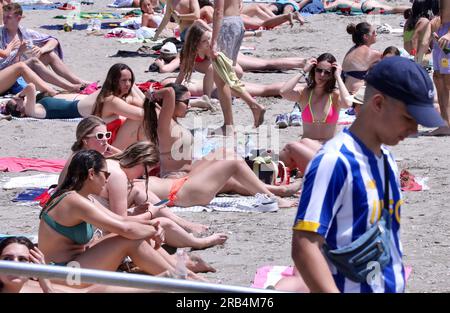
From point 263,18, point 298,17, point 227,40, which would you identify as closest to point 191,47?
point 227,40

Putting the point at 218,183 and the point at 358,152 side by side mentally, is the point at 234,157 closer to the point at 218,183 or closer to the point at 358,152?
the point at 218,183

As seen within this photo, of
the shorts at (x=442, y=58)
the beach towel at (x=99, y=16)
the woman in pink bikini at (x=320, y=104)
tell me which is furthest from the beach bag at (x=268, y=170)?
the beach towel at (x=99, y=16)

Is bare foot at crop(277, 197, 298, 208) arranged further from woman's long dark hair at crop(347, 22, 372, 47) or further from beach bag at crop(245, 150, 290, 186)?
woman's long dark hair at crop(347, 22, 372, 47)

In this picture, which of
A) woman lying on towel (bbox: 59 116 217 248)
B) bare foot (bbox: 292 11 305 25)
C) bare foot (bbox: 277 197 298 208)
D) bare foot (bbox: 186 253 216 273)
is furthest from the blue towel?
bare foot (bbox: 292 11 305 25)

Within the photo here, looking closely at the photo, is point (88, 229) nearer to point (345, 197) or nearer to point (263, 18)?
point (345, 197)

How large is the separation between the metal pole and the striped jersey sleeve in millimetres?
264

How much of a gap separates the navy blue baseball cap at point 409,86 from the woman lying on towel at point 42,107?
24.6ft

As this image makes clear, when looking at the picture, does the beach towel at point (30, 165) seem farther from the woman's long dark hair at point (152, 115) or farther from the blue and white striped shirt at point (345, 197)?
the blue and white striped shirt at point (345, 197)

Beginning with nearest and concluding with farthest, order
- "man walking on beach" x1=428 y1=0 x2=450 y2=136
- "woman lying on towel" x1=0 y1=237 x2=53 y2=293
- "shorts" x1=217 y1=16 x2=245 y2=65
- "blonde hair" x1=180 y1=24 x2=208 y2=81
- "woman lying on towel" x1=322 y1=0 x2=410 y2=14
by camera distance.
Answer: "woman lying on towel" x1=0 y1=237 x2=53 y2=293 < "man walking on beach" x1=428 y1=0 x2=450 y2=136 < "blonde hair" x1=180 y1=24 x2=208 y2=81 < "shorts" x1=217 y1=16 x2=245 y2=65 < "woman lying on towel" x1=322 y1=0 x2=410 y2=14

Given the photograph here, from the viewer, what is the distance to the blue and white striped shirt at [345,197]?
10.8 ft

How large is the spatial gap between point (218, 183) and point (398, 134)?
4.51 m

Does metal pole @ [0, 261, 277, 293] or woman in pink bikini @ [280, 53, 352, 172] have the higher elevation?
metal pole @ [0, 261, 277, 293]

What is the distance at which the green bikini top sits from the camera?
5812 mm
